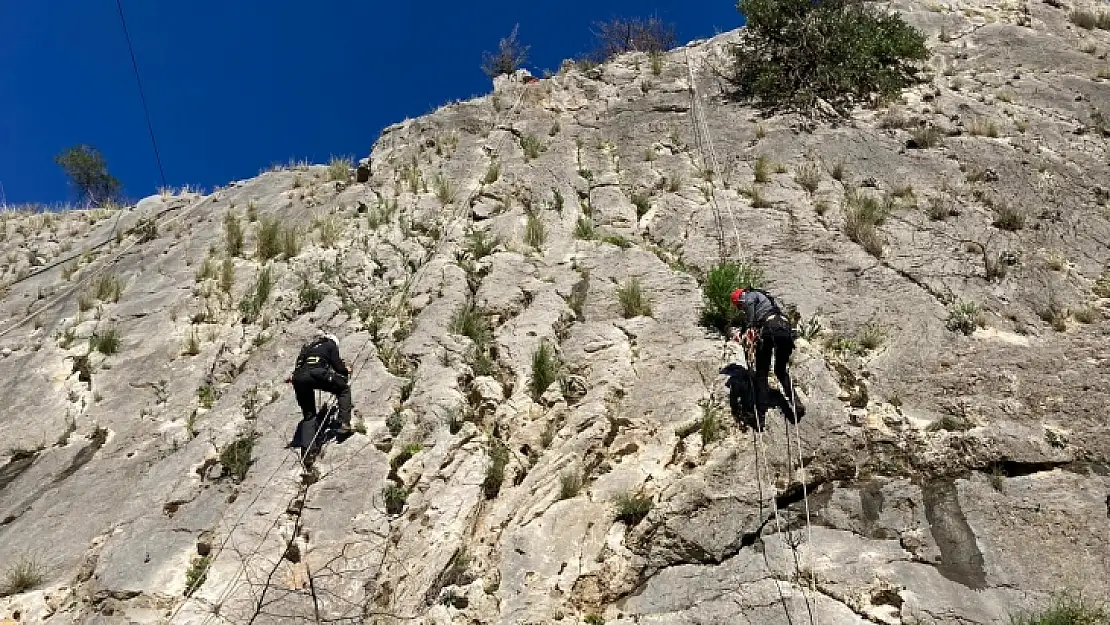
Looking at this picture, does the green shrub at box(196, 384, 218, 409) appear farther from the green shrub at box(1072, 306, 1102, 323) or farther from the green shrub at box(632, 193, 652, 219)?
the green shrub at box(1072, 306, 1102, 323)

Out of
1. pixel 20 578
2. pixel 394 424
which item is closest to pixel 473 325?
pixel 394 424

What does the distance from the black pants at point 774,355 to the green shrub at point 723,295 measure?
1.16 m

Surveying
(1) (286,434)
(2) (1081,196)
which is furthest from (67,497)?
(2) (1081,196)

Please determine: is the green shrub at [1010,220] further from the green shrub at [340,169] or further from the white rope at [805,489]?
the green shrub at [340,169]

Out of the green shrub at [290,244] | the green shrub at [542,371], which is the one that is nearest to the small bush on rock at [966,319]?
the green shrub at [542,371]

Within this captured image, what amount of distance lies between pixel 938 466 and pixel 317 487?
6424 mm

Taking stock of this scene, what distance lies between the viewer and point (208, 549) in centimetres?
726

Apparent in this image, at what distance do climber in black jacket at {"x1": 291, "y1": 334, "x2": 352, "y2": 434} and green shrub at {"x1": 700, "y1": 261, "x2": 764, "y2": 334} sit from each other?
4552 mm

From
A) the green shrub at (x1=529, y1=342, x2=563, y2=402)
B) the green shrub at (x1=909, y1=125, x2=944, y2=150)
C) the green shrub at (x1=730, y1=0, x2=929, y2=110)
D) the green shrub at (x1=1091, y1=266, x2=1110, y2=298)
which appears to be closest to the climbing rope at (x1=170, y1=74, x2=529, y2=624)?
the green shrub at (x1=529, y1=342, x2=563, y2=402)

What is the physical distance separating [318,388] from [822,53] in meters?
13.2

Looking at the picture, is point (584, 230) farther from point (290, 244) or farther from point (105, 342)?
point (105, 342)

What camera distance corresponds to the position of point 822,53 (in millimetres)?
15727

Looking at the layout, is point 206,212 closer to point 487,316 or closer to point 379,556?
point 487,316

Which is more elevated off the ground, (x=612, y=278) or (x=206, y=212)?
(x=206, y=212)
